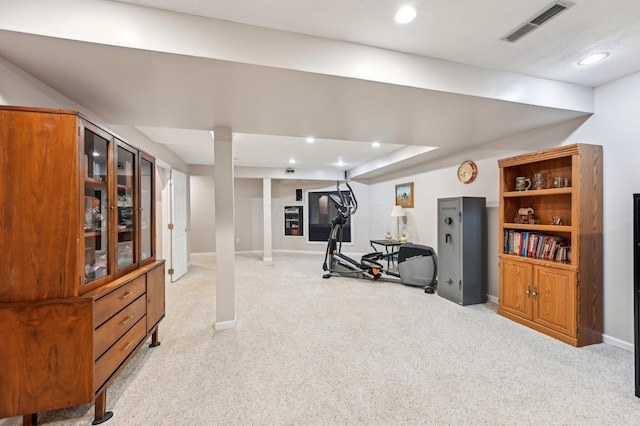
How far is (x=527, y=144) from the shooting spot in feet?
11.3

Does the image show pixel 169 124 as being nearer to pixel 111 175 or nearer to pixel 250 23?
pixel 111 175

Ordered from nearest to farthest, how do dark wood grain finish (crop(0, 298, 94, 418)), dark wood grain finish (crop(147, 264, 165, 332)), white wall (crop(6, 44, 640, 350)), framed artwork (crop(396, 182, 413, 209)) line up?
dark wood grain finish (crop(0, 298, 94, 418)) < white wall (crop(6, 44, 640, 350)) < dark wood grain finish (crop(147, 264, 165, 332)) < framed artwork (crop(396, 182, 413, 209))

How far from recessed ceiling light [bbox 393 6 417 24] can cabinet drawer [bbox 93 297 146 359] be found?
266 cm

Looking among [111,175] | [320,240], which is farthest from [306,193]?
[111,175]

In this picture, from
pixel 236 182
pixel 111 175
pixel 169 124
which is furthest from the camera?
pixel 236 182

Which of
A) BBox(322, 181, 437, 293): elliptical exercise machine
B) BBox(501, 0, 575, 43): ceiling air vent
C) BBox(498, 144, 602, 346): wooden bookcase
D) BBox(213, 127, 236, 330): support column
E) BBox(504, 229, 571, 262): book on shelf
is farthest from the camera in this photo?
BBox(322, 181, 437, 293): elliptical exercise machine

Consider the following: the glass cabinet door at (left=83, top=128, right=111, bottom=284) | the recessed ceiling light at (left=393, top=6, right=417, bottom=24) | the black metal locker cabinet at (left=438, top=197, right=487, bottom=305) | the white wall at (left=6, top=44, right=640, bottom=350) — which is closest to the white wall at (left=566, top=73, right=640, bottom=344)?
the white wall at (left=6, top=44, right=640, bottom=350)

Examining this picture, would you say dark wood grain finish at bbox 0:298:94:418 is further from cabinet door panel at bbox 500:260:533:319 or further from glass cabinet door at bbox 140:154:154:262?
cabinet door panel at bbox 500:260:533:319

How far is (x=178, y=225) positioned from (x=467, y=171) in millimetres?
5407

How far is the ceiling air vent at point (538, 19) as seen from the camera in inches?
63.6

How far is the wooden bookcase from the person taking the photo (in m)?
2.64

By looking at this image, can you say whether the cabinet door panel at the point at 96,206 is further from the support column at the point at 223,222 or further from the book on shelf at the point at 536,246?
the book on shelf at the point at 536,246

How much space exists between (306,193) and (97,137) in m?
6.89

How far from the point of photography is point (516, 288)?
322 cm
